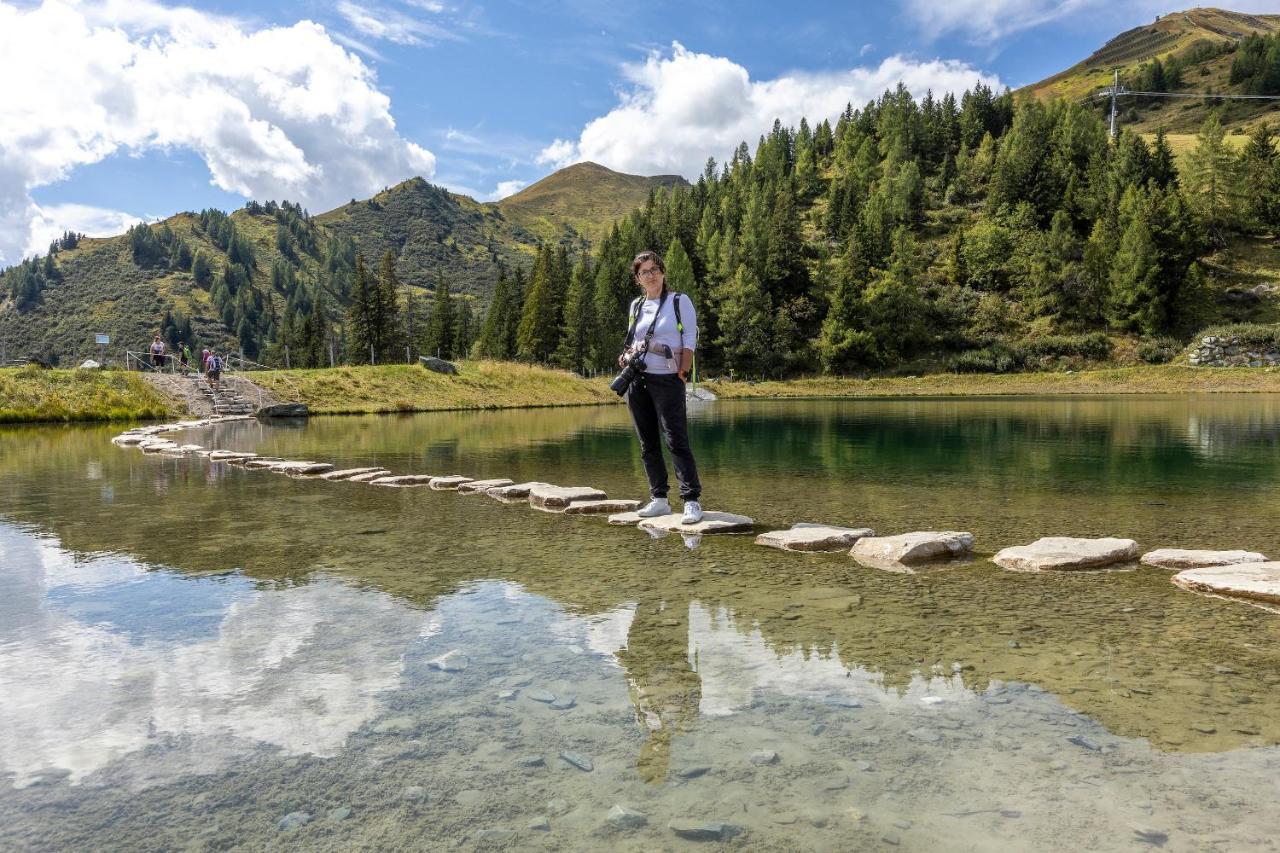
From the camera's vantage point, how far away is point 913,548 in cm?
649

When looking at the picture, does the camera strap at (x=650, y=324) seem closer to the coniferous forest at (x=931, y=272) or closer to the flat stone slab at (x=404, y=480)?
the flat stone slab at (x=404, y=480)

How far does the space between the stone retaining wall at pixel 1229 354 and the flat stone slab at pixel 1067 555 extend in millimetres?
75565

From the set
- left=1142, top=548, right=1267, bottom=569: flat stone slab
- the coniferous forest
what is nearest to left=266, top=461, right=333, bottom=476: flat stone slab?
left=1142, top=548, right=1267, bottom=569: flat stone slab

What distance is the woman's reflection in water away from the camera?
3.07m

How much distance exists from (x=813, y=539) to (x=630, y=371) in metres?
2.68

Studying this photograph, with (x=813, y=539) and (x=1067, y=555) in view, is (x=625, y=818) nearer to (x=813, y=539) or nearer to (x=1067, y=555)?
(x=813, y=539)

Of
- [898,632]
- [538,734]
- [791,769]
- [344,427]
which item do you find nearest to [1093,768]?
[791,769]

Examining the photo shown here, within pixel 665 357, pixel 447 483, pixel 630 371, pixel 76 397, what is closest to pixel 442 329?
pixel 76 397

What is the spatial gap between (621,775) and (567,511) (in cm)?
652

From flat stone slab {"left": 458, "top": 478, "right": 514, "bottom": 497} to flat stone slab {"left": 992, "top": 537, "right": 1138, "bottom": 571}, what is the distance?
22.4 ft

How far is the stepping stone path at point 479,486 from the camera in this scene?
10.9 meters

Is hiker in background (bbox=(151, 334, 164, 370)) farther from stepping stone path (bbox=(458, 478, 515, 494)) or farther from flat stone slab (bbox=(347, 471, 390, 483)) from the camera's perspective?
stepping stone path (bbox=(458, 478, 515, 494))

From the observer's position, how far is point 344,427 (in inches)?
1112

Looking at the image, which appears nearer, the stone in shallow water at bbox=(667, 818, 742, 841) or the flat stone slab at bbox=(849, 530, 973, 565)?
the stone in shallow water at bbox=(667, 818, 742, 841)
